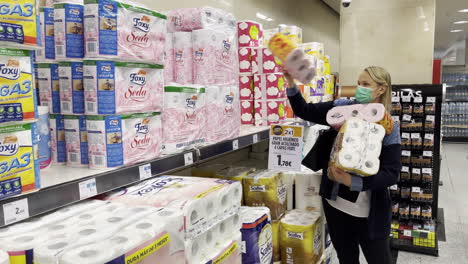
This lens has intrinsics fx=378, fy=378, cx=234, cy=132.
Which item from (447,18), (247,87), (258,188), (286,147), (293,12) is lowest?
(258,188)

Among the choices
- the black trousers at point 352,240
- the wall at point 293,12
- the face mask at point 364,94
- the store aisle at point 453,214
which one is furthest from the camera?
the store aisle at point 453,214

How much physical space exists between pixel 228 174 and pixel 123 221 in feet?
5.05

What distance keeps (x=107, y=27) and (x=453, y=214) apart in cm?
547

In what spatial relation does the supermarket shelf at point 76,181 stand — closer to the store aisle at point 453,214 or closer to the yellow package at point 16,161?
the yellow package at point 16,161

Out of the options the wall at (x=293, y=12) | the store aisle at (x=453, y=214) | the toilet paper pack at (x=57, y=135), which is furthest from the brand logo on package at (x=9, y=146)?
the store aisle at (x=453, y=214)

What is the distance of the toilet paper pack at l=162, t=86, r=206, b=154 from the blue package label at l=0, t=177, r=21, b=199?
0.71 meters

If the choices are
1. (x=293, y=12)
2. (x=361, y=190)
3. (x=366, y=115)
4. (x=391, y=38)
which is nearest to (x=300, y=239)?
(x=361, y=190)

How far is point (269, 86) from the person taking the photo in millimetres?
2865

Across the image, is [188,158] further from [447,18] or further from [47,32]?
[447,18]

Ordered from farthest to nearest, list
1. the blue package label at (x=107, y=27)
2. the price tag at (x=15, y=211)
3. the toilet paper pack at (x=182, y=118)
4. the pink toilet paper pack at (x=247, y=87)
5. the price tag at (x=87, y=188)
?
the pink toilet paper pack at (x=247, y=87) < the toilet paper pack at (x=182, y=118) < the blue package label at (x=107, y=27) < the price tag at (x=87, y=188) < the price tag at (x=15, y=211)

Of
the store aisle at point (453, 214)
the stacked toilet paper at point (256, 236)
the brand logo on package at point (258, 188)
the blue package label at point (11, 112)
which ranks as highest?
the blue package label at point (11, 112)

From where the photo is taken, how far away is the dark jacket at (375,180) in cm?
221

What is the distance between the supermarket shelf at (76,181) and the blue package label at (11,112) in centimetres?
21

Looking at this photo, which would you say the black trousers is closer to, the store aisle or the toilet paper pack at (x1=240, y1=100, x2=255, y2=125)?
the toilet paper pack at (x1=240, y1=100, x2=255, y2=125)
